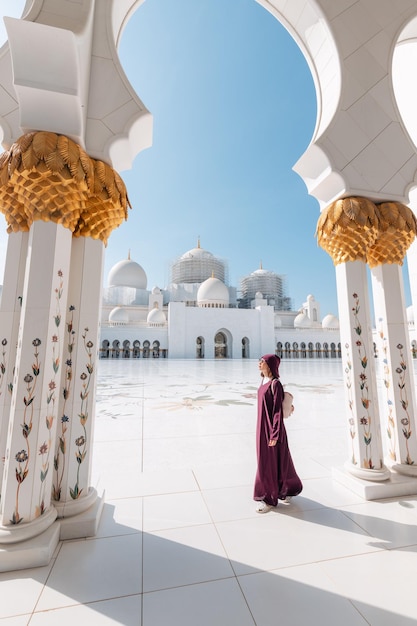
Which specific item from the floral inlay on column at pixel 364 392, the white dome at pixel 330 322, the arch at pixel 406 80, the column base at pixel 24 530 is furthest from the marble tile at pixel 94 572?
the white dome at pixel 330 322

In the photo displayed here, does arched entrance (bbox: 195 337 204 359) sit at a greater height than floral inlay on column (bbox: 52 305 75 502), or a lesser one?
greater

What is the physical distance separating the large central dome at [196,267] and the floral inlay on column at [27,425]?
21907 mm

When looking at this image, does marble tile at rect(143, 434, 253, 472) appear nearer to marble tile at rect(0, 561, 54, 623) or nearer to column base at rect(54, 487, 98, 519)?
column base at rect(54, 487, 98, 519)

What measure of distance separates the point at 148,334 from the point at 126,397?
1260cm

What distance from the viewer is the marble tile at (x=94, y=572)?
0.89 metres

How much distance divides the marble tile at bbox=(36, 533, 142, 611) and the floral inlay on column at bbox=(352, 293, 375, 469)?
120 centimetres

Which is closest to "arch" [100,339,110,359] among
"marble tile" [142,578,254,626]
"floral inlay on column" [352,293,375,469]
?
"floral inlay on column" [352,293,375,469]

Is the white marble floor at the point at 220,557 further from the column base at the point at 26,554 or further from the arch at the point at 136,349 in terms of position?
the arch at the point at 136,349

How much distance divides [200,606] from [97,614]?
29cm

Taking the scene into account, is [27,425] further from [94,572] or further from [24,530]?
[94,572]

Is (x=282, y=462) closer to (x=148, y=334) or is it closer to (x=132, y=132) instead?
(x=132, y=132)

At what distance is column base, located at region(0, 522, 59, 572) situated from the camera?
1.00m

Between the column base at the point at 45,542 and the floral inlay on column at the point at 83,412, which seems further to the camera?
the floral inlay on column at the point at 83,412

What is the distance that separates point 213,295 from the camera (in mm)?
19047
